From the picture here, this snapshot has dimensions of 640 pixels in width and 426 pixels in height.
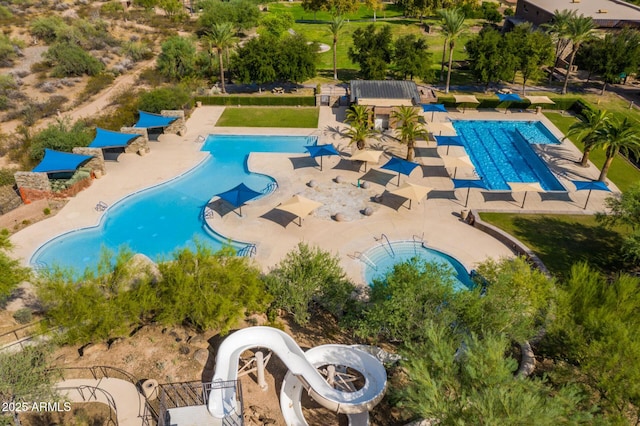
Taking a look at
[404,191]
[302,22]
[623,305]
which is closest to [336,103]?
[404,191]

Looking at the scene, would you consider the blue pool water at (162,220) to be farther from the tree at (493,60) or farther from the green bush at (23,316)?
the tree at (493,60)

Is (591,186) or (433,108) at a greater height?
(433,108)

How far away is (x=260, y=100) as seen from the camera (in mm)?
54969

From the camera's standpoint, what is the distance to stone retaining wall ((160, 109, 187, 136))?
46.8m

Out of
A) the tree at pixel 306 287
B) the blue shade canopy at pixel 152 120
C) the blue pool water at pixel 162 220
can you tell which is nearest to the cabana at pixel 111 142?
the blue shade canopy at pixel 152 120

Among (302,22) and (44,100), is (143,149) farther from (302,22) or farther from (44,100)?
(302,22)

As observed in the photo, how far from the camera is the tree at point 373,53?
5659 cm

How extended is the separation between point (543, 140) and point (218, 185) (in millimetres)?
34227

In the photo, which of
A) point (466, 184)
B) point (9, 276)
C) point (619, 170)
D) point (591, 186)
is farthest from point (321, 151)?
point (619, 170)

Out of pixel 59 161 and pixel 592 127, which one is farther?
pixel 592 127

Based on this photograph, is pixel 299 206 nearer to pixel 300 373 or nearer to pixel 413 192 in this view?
pixel 413 192

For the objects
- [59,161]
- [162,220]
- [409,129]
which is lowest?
[162,220]

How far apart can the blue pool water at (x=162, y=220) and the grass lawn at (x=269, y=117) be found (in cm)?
661

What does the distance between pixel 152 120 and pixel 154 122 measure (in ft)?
1.43
